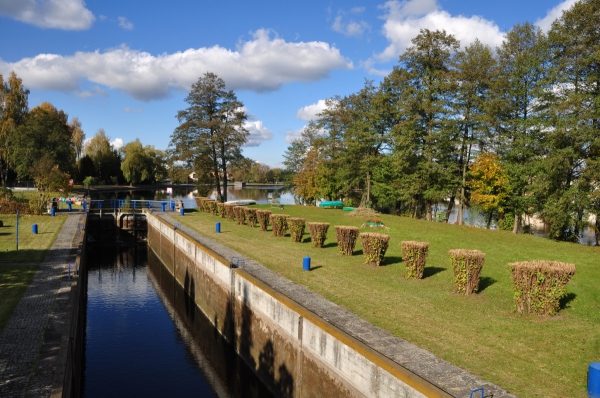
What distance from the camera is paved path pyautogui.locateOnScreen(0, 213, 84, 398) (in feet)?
29.0

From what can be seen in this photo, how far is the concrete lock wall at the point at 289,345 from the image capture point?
8055mm

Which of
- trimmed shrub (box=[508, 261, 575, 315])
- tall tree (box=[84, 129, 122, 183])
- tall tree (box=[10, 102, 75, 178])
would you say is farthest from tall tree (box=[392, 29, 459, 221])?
tall tree (box=[84, 129, 122, 183])

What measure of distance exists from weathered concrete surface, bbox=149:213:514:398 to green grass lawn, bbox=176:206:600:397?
51cm

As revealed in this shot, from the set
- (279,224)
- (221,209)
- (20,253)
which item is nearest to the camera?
(20,253)

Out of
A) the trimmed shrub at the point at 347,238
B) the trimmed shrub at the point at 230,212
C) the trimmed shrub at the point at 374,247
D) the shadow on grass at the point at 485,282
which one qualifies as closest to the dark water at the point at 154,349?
the trimmed shrub at the point at 374,247

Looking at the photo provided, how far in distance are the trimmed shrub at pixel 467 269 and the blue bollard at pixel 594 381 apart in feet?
18.3

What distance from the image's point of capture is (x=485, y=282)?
14258mm

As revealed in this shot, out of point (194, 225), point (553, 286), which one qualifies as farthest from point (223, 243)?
point (553, 286)

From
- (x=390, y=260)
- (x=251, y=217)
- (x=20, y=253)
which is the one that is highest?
(x=251, y=217)

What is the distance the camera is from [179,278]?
85.8ft

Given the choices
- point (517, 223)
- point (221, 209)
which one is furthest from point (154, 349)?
point (517, 223)

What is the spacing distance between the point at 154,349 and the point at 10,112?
67873 millimetres

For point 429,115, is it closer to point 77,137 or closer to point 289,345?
point 289,345

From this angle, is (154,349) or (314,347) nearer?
(314,347)
